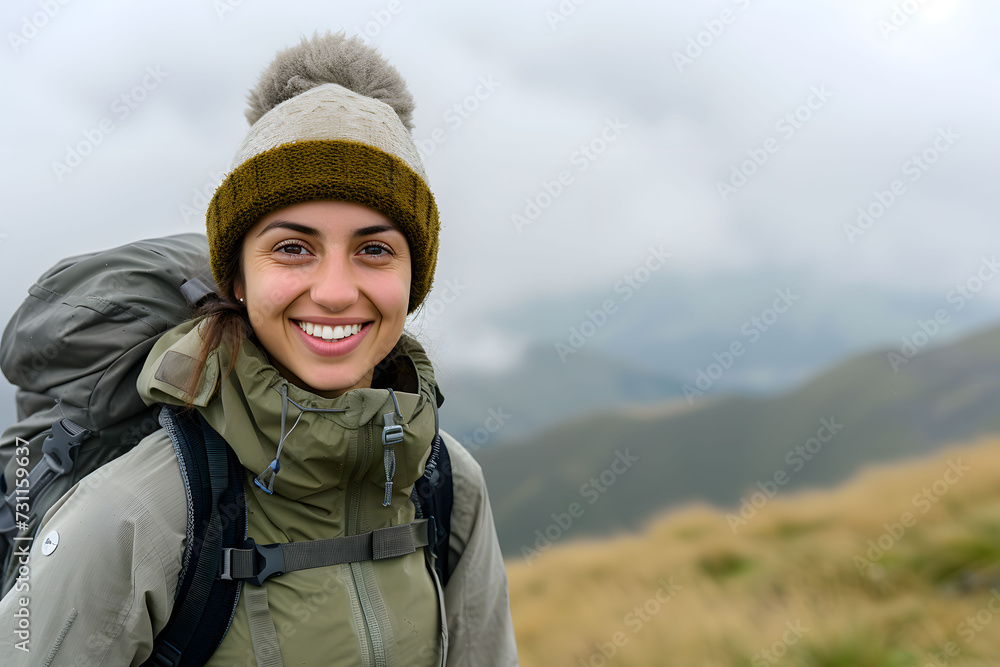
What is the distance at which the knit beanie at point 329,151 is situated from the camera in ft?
5.65

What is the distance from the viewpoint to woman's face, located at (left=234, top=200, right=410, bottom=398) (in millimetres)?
1748

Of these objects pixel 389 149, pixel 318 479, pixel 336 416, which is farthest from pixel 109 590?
pixel 389 149

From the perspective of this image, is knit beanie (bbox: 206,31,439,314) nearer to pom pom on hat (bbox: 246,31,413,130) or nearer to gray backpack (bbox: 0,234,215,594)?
pom pom on hat (bbox: 246,31,413,130)

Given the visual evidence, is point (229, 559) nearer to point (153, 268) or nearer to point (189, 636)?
point (189, 636)

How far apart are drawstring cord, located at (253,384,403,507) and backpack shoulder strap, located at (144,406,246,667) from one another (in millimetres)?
77

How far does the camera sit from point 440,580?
6.80ft

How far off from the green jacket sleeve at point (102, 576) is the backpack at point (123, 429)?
0.06 metres

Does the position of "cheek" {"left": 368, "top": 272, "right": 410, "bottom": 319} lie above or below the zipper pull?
above

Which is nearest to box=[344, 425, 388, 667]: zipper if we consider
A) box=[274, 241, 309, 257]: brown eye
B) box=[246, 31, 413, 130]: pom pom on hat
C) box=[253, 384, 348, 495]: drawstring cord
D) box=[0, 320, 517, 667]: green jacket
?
box=[0, 320, 517, 667]: green jacket

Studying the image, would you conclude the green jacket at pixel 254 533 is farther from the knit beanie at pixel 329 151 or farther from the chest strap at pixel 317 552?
the knit beanie at pixel 329 151

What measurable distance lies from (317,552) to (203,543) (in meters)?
0.28

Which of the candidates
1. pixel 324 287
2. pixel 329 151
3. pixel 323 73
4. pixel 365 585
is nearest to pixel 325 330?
pixel 324 287

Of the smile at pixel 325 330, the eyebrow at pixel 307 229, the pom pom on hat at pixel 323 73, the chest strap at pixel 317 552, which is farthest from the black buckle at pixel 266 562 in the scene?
the pom pom on hat at pixel 323 73

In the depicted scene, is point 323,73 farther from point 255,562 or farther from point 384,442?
point 255,562
